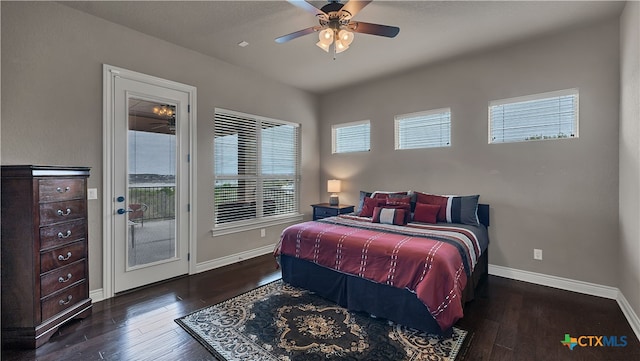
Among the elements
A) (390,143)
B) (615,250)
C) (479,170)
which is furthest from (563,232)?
(390,143)

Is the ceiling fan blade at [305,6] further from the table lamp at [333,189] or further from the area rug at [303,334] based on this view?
the table lamp at [333,189]

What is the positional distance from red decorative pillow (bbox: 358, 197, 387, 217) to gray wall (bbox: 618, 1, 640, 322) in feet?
7.41

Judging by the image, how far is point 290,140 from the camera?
5047mm

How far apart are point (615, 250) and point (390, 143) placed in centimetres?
285

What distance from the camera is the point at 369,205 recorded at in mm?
3883

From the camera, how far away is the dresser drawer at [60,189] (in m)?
2.19

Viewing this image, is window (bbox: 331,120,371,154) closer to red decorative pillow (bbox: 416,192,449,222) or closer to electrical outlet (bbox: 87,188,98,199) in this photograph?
red decorative pillow (bbox: 416,192,449,222)

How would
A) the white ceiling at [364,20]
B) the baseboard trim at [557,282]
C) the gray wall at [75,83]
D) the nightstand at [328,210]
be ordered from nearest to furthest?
the gray wall at [75,83] < the white ceiling at [364,20] < the baseboard trim at [557,282] < the nightstand at [328,210]

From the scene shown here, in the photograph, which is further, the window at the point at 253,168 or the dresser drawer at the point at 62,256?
the window at the point at 253,168

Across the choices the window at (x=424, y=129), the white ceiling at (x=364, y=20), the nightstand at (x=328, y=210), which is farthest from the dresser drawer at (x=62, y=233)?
the window at (x=424, y=129)

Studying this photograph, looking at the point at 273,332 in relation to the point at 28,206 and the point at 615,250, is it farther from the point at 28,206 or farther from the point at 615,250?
the point at 615,250

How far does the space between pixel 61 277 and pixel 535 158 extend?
4901 millimetres

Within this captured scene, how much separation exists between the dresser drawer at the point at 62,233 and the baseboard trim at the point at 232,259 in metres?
1.45

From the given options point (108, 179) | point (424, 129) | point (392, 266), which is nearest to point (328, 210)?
point (424, 129)
